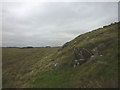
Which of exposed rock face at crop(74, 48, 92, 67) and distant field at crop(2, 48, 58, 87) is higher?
exposed rock face at crop(74, 48, 92, 67)

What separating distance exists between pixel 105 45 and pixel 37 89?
57.0 ft

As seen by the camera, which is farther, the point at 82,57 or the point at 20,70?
the point at 20,70

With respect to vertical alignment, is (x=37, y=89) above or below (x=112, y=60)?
below

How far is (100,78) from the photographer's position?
1193 centimetres

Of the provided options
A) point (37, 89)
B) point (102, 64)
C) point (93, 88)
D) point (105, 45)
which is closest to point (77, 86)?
point (93, 88)

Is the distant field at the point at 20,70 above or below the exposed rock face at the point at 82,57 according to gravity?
below

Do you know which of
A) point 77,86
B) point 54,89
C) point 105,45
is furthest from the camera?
point 105,45

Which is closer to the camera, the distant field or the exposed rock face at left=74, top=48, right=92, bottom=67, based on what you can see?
the exposed rock face at left=74, top=48, right=92, bottom=67

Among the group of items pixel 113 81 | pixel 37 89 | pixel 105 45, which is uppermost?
pixel 105 45

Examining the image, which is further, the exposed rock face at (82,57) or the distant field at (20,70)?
the distant field at (20,70)

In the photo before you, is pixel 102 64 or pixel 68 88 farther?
pixel 102 64

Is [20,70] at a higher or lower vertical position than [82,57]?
lower

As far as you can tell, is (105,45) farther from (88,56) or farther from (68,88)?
(68,88)

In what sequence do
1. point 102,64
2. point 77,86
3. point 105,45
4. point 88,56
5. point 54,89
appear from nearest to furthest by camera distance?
point 77,86
point 54,89
point 102,64
point 88,56
point 105,45
